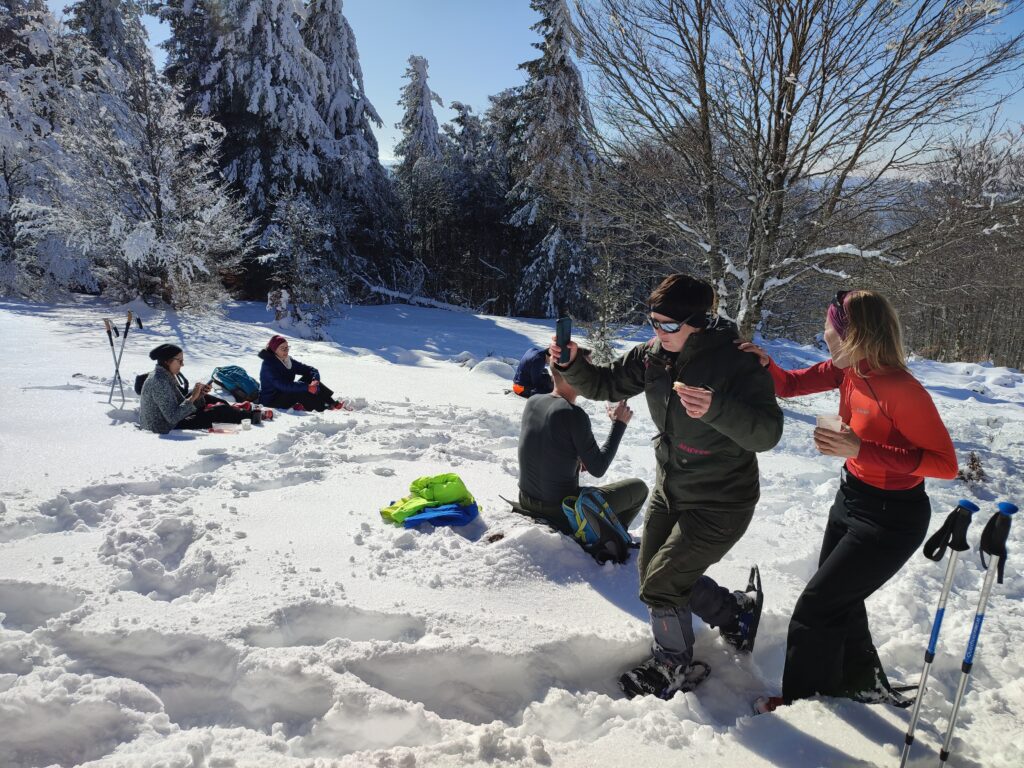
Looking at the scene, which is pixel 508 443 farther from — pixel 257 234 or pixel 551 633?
pixel 257 234

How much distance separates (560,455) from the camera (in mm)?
3672

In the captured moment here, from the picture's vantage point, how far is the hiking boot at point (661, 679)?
2627mm

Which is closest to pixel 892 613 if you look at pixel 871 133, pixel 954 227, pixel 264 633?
pixel 264 633

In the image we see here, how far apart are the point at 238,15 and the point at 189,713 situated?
24.0 metres

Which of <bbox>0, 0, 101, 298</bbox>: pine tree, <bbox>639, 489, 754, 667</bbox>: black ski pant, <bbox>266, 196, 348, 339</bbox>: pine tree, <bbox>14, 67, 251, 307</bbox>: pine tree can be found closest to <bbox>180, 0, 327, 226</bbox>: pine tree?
<bbox>266, 196, 348, 339</bbox>: pine tree

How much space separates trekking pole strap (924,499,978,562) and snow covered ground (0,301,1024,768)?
82 centimetres

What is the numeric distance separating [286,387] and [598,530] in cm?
520

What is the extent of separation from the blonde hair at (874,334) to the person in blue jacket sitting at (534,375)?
5203mm

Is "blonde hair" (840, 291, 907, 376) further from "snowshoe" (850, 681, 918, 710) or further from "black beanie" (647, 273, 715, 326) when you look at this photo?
"snowshoe" (850, 681, 918, 710)

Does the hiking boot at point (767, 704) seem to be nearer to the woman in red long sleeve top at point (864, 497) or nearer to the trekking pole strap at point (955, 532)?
the woman in red long sleeve top at point (864, 497)

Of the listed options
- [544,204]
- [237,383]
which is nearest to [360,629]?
[237,383]

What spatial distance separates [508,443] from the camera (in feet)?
21.1

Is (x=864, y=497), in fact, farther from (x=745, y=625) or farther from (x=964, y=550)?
(x=745, y=625)

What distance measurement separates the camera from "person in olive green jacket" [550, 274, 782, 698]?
2.38m
